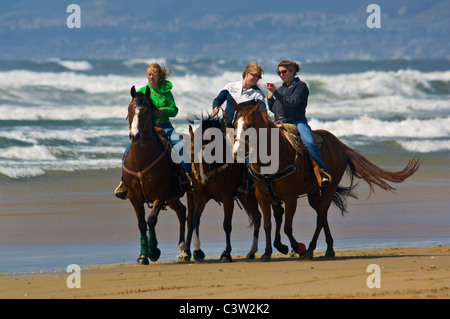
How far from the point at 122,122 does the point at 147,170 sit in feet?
69.7

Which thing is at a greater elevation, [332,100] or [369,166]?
[332,100]

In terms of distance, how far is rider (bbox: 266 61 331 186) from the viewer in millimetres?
9914

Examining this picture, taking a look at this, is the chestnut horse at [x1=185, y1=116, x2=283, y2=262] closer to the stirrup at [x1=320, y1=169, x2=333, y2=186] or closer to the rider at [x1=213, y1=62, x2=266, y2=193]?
the rider at [x1=213, y1=62, x2=266, y2=193]

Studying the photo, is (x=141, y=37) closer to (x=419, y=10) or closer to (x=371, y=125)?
(x=419, y=10)

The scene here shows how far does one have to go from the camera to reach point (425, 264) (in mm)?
9070

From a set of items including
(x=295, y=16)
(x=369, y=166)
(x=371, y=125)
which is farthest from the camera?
(x=295, y=16)

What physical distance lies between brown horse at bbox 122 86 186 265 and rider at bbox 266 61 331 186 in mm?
1419

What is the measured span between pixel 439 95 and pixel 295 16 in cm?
8242

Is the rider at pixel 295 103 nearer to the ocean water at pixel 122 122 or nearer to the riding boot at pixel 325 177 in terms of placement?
the riding boot at pixel 325 177

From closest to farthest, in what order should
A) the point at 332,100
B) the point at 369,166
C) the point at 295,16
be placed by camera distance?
the point at 369,166 → the point at 332,100 → the point at 295,16

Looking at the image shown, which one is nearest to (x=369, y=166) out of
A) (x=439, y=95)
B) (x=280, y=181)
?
(x=280, y=181)

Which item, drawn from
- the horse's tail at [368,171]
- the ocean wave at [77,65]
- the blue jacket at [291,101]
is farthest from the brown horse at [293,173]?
the ocean wave at [77,65]

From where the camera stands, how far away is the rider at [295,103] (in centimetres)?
991
